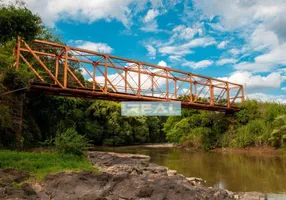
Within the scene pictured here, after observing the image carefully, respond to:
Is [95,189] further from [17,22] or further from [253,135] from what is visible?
[253,135]

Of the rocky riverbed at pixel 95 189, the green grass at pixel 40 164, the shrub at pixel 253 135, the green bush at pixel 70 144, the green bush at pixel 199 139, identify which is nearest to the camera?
the rocky riverbed at pixel 95 189

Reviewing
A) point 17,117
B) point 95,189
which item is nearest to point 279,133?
point 17,117

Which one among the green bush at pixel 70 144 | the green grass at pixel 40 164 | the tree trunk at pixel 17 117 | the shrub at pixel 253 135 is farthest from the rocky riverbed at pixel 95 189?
the shrub at pixel 253 135

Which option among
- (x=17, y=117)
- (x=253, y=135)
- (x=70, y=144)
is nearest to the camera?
(x=70, y=144)

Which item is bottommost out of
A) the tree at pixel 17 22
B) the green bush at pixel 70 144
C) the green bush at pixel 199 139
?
the green bush at pixel 199 139

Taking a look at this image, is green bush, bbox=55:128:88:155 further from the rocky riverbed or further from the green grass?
the rocky riverbed

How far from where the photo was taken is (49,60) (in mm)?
21656

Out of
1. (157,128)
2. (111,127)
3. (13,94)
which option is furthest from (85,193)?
(157,128)

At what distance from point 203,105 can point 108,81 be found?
8.47 meters

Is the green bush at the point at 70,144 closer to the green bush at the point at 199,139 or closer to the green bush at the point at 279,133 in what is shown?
the green bush at the point at 279,133

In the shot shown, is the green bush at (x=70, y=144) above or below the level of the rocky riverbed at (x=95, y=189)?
above

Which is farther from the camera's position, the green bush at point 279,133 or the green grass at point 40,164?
the green bush at point 279,133

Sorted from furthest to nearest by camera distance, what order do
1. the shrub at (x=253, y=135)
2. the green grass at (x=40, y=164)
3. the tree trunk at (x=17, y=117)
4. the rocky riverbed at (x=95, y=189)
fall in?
the shrub at (x=253, y=135), the tree trunk at (x=17, y=117), the green grass at (x=40, y=164), the rocky riverbed at (x=95, y=189)

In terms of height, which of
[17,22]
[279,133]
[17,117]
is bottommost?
[279,133]
